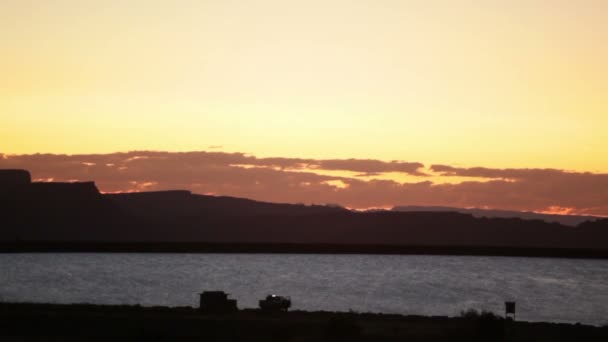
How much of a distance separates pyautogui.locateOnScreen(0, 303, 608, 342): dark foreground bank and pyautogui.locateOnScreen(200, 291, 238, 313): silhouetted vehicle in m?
1.16

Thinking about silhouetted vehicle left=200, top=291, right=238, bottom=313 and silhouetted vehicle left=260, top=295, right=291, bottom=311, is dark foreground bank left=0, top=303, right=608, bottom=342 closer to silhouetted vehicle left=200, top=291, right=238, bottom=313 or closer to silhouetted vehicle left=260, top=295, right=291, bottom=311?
silhouetted vehicle left=200, top=291, right=238, bottom=313

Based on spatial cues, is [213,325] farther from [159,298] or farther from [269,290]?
[269,290]

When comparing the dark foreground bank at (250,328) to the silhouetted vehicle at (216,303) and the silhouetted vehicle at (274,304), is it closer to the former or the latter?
the silhouetted vehicle at (216,303)

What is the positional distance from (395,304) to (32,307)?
30467 mm

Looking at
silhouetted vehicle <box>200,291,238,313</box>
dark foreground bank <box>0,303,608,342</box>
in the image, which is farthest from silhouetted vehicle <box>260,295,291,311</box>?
dark foreground bank <box>0,303,608,342</box>

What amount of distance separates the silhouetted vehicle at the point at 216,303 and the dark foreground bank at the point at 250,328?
3.80 ft

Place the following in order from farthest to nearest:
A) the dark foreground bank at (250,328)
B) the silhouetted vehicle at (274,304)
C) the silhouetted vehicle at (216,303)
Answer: the silhouetted vehicle at (274,304) < the silhouetted vehicle at (216,303) < the dark foreground bank at (250,328)

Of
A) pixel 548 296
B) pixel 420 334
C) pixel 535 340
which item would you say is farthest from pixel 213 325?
pixel 548 296

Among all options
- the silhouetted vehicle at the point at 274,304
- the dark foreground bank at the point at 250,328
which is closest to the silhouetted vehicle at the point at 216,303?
the dark foreground bank at the point at 250,328

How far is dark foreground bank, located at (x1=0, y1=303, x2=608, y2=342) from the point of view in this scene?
36156 mm

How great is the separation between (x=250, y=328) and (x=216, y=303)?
11.1 meters

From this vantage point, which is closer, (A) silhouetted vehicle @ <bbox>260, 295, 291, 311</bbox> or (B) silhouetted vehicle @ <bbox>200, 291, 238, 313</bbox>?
(B) silhouetted vehicle @ <bbox>200, 291, 238, 313</bbox>

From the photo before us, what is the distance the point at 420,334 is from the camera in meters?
37.7

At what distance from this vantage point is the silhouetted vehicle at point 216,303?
49531 millimetres
